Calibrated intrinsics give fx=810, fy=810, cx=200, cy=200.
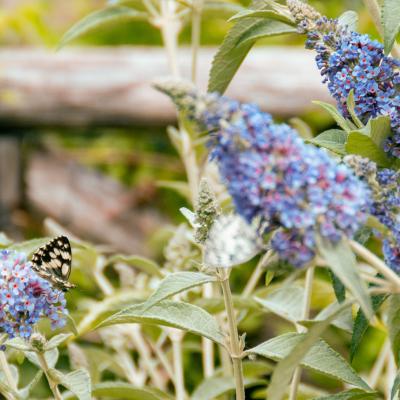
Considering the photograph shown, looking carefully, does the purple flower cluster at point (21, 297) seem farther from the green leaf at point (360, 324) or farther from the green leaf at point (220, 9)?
the green leaf at point (220, 9)

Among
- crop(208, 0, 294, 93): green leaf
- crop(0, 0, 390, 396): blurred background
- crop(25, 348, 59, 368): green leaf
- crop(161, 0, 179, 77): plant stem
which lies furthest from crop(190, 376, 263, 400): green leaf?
crop(0, 0, 390, 396): blurred background

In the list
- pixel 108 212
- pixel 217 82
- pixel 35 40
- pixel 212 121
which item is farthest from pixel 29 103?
pixel 212 121

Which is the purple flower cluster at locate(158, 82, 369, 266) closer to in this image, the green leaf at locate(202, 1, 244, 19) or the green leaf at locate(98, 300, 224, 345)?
the green leaf at locate(98, 300, 224, 345)

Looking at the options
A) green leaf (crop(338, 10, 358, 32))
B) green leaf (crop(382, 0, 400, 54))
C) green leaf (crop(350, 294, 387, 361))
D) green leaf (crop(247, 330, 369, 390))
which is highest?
green leaf (crop(382, 0, 400, 54))

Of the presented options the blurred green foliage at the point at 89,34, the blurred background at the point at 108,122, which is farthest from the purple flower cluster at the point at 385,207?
the blurred green foliage at the point at 89,34

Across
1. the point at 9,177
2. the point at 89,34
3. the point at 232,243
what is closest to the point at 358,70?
the point at 232,243

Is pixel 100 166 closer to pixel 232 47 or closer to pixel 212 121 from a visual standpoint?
pixel 232 47
